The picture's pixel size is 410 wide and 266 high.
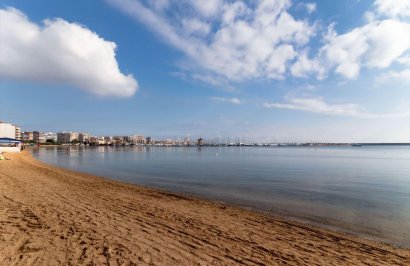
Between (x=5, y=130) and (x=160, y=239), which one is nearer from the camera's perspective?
(x=160, y=239)

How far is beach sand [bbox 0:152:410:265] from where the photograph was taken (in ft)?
24.7

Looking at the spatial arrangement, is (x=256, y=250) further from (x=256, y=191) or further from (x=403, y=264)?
(x=256, y=191)

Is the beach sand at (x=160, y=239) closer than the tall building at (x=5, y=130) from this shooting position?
Yes

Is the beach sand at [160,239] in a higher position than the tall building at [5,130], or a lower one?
lower

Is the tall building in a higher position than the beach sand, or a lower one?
higher

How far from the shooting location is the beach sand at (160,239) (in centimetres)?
754

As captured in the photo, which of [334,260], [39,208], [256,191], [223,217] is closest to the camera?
[334,260]

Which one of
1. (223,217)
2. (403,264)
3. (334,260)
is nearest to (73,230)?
(223,217)

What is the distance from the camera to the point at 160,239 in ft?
29.9

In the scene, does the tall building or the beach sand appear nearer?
the beach sand

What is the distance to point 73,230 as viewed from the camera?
9555 mm

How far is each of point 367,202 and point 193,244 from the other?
53.1 feet

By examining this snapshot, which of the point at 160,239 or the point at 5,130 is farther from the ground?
the point at 5,130

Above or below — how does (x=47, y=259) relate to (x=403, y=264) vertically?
above
